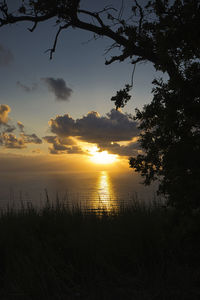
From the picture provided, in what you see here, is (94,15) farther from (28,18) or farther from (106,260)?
(106,260)

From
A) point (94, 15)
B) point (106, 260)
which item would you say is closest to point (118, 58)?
point (94, 15)

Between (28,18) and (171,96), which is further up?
(28,18)

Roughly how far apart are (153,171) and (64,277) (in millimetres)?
2759

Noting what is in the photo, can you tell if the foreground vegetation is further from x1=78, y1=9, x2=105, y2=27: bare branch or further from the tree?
x1=78, y1=9, x2=105, y2=27: bare branch

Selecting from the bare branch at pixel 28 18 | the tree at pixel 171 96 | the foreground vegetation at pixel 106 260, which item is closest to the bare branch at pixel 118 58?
the tree at pixel 171 96

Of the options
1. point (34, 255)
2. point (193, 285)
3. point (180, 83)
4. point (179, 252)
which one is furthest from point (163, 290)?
point (180, 83)

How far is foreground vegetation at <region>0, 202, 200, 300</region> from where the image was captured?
156 inches

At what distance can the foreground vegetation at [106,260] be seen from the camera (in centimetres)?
397

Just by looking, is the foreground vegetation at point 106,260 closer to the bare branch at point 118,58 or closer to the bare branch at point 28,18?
the bare branch at point 118,58

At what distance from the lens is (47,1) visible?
5375mm

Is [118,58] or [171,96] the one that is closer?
[171,96]

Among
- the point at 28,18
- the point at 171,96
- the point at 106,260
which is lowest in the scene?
the point at 106,260

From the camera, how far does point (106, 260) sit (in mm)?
4941

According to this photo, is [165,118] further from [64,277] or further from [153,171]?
[64,277]
